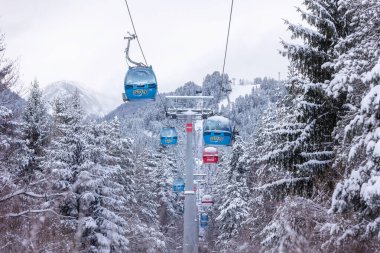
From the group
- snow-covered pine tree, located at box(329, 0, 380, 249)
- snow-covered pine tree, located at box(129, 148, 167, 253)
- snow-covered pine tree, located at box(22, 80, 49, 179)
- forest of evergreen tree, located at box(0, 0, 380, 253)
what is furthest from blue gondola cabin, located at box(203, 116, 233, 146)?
snow-covered pine tree, located at box(22, 80, 49, 179)

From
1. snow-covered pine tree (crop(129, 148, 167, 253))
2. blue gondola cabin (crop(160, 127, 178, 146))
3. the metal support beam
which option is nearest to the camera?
the metal support beam

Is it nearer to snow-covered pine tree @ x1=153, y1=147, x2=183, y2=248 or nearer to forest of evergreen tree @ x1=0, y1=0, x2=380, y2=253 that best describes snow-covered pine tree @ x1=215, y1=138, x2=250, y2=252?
forest of evergreen tree @ x1=0, y1=0, x2=380, y2=253

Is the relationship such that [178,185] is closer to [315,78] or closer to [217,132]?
[217,132]

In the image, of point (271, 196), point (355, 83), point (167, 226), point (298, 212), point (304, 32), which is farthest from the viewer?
point (167, 226)

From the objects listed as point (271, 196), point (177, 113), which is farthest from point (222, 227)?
point (271, 196)

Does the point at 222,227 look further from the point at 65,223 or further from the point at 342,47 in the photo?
the point at 342,47

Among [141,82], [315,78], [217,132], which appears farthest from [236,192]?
[315,78]

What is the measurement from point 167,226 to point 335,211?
36893 millimetres

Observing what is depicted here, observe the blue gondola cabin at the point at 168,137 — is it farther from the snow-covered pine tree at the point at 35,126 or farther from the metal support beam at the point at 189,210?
the snow-covered pine tree at the point at 35,126

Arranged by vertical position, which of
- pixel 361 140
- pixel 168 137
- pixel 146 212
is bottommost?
pixel 146 212

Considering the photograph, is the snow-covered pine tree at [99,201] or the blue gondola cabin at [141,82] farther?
the snow-covered pine tree at [99,201]

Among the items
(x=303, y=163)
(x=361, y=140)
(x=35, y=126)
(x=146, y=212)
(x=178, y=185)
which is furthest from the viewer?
(x=146, y=212)

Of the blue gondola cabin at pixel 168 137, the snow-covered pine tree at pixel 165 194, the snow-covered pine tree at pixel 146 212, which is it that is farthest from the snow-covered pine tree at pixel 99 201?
the snow-covered pine tree at pixel 165 194

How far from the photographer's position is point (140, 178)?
36625 mm
